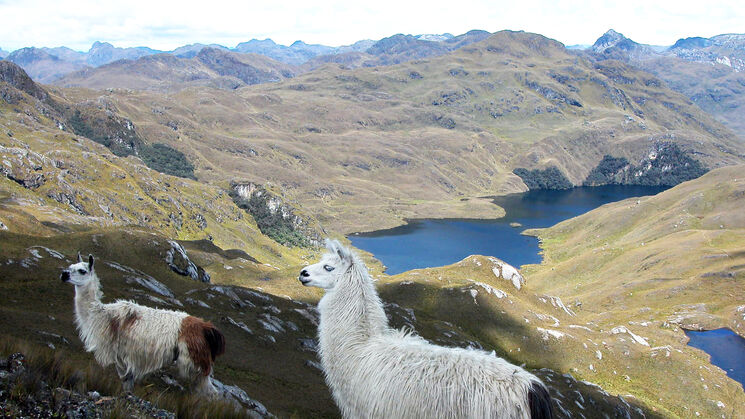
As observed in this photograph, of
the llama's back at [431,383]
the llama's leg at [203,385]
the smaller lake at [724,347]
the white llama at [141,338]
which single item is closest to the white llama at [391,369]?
the llama's back at [431,383]

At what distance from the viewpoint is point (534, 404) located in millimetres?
9156

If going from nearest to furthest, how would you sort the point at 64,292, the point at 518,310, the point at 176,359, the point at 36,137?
1. the point at 176,359
2. the point at 64,292
3. the point at 518,310
4. the point at 36,137

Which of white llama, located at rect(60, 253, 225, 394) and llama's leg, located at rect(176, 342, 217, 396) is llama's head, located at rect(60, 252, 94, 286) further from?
llama's leg, located at rect(176, 342, 217, 396)

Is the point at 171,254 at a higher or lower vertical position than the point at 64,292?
lower

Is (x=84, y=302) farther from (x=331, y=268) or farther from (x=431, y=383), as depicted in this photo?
(x=431, y=383)

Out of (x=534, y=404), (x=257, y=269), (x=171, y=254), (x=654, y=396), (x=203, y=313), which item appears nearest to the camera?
(x=534, y=404)

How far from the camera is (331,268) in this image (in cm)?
1134

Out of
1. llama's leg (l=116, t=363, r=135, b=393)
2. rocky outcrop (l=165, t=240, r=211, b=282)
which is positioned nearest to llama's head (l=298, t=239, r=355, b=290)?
llama's leg (l=116, t=363, r=135, b=393)

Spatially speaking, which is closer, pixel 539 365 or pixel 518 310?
pixel 539 365

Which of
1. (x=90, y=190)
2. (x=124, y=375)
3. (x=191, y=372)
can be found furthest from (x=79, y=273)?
(x=90, y=190)

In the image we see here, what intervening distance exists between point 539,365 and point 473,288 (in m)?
18.8

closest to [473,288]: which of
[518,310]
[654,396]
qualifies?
[518,310]

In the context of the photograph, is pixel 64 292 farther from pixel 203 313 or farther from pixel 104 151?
pixel 104 151

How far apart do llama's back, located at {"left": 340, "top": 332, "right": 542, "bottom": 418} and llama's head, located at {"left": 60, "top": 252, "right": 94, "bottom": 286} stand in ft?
38.9
